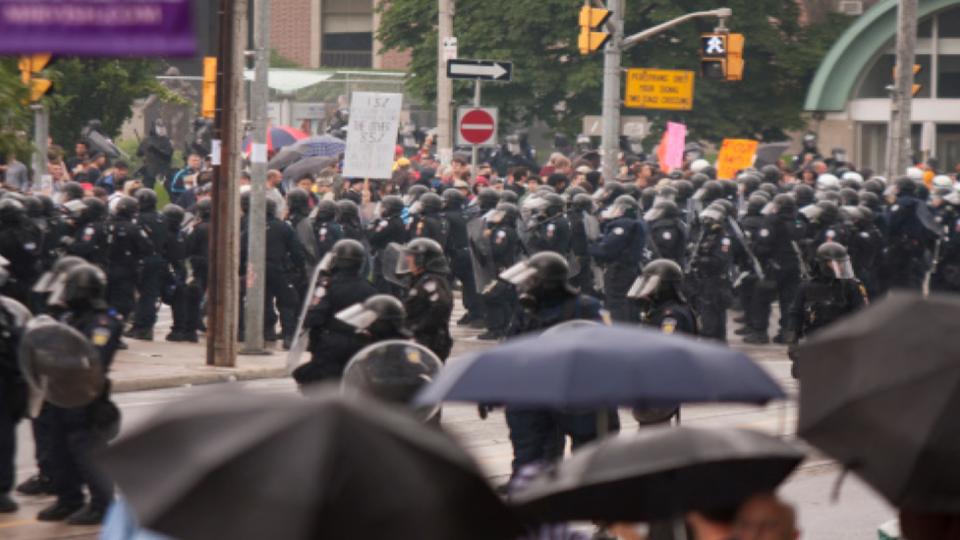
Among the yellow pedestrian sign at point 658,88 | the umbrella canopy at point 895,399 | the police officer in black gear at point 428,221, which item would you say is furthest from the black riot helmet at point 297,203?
the umbrella canopy at point 895,399

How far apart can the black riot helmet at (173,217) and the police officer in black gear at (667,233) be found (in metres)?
5.13

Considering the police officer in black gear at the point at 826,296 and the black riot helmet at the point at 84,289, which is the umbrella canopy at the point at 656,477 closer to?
the black riot helmet at the point at 84,289

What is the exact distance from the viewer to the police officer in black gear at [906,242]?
24578mm

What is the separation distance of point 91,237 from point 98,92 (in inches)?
560

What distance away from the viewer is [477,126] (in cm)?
2788

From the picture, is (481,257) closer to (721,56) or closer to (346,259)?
(721,56)

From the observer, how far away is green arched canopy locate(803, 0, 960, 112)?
4825cm

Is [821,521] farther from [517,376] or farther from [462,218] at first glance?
[462,218]

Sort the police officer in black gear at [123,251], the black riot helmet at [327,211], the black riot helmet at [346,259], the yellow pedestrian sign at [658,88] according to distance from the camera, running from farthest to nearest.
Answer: the yellow pedestrian sign at [658,88] → the black riot helmet at [327,211] → the police officer in black gear at [123,251] → the black riot helmet at [346,259]

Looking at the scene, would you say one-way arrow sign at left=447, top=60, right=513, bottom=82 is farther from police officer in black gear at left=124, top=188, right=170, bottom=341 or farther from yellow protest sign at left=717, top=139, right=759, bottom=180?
yellow protest sign at left=717, top=139, right=759, bottom=180

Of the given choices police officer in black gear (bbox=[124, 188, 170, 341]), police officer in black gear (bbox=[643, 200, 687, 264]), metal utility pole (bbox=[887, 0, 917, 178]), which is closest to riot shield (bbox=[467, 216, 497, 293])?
police officer in black gear (bbox=[643, 200, 687, 264])

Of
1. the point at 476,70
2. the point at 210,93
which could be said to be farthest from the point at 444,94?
the point at 210,93

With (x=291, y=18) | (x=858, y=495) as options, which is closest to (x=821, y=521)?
(x=858, y=495)

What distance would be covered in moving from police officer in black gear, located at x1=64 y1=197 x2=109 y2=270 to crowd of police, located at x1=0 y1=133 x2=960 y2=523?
0.02 metres
